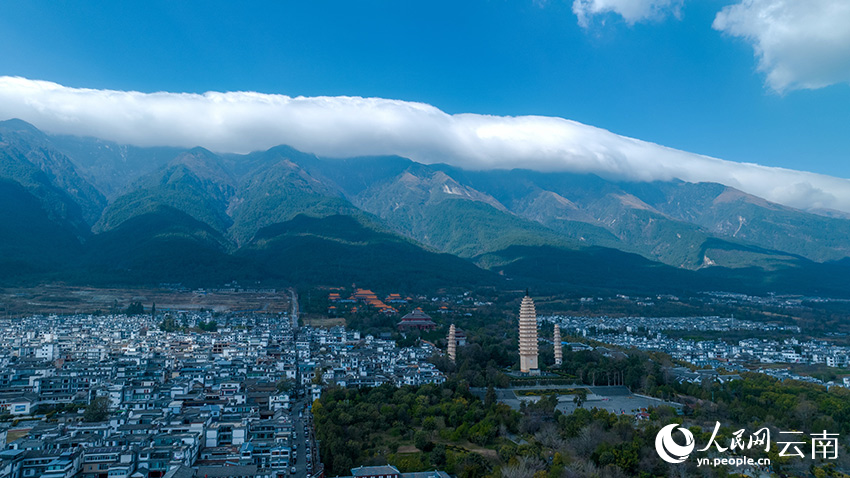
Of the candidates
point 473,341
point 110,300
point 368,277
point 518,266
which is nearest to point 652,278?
point 518,266

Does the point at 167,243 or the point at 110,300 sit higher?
the point at 167,243

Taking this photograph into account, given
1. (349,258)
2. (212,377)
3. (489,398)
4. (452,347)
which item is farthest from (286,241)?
(489,398)

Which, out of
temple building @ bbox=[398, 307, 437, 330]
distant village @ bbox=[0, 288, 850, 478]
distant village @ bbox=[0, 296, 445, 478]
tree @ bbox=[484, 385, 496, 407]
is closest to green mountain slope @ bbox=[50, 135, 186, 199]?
distant village @ bbox=[0, 288, 850, 478]

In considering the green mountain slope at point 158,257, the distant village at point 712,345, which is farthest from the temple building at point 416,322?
the green mountain slope at point 158,257

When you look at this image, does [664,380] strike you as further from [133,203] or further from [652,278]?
[133,203]

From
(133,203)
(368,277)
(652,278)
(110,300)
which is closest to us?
(110,300)

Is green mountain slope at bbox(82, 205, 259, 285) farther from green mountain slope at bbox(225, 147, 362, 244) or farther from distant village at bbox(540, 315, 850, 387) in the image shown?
distant village at bbox(540, 315, 850, 387)

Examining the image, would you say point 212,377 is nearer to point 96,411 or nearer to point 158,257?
point 96,411
